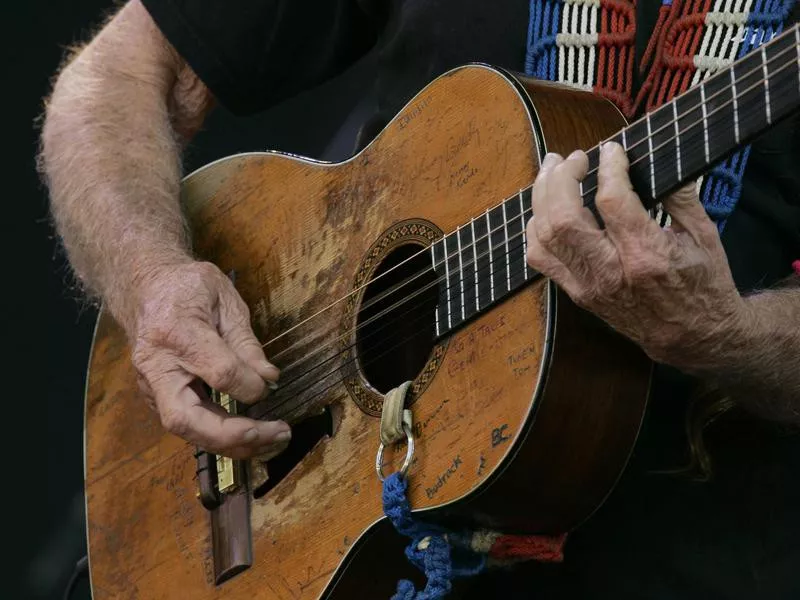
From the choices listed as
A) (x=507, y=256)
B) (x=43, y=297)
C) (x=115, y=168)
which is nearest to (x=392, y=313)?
(x=507, y=256)

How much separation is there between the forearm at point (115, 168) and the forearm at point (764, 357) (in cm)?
81

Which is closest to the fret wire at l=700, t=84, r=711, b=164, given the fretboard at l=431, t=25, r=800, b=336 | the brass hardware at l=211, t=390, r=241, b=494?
the fretboard at l=431, t=25, r=800, b=336

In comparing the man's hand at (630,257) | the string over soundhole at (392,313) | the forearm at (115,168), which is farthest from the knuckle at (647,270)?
the forearm at (115,168)

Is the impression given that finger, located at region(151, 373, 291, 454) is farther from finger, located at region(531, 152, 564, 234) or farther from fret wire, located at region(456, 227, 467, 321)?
finger, located at region(531, 152, 564, 234)

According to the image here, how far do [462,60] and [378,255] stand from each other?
1.21ft

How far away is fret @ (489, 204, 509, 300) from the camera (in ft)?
4.19

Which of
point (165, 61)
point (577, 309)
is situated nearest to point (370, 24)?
point (165, 61)

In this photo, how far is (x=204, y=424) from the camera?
1.53 m

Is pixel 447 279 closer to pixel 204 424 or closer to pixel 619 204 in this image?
pixel 619 204

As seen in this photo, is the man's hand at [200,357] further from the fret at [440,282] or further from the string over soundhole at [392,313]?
the fret at [440,282]

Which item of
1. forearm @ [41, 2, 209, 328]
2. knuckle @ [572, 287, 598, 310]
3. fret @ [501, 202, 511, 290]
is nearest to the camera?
knuckle @ [572, 287, 598, 310]

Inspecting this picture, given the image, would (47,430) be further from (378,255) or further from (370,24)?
(378,255)

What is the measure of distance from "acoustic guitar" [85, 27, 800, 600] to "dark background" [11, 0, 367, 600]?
80cm

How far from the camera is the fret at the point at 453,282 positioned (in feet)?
4.34
